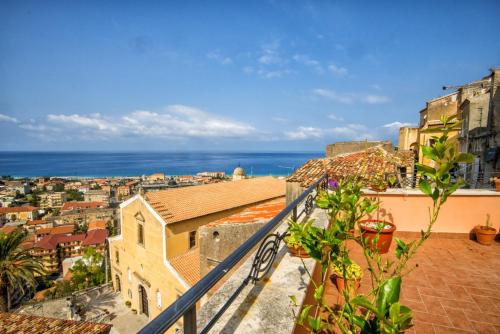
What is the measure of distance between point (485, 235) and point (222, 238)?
8.13 metres

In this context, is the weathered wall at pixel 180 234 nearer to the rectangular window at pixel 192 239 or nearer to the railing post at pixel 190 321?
the rectangular window at pixel 192 239

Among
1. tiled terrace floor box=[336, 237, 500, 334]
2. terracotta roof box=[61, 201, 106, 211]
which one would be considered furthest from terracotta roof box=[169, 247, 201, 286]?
terracotta roof box=[61, 201, 106, 211]

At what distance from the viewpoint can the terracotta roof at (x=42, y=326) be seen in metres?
7.76

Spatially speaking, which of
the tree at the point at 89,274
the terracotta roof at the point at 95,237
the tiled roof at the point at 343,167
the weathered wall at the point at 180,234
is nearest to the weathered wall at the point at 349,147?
the tiled roof at the point at 343,167

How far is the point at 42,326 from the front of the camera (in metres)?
8.13

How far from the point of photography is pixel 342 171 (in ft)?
34.5

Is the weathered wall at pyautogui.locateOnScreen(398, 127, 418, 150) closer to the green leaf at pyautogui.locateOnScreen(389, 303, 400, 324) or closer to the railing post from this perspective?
the green leaf at pyautogui.locateOnScreen(389, 303, 400, 324)

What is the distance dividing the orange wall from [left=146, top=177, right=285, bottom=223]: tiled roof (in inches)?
468

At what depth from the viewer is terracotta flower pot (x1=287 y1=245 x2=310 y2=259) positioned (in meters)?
2.84

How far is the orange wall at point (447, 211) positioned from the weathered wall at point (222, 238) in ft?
18.2

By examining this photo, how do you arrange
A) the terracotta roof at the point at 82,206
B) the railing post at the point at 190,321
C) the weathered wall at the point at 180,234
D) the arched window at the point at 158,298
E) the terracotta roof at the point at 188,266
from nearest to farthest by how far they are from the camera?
the railing post at the point at 190,321, the terracotta roof at the point at 188,266, the weathered wall at the point at 180,234, the arched window at the point at 158,298, the terracotta roof at the point at 82,206

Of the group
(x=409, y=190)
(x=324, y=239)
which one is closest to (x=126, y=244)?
(x=409, y=190)

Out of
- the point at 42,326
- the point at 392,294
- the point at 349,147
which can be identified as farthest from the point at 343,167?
the point at 42,326

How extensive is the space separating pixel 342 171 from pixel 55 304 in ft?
80.8
